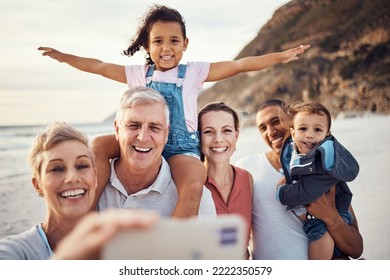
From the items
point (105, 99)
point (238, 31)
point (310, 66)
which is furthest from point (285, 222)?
point (310, 66)

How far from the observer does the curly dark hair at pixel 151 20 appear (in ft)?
6.93

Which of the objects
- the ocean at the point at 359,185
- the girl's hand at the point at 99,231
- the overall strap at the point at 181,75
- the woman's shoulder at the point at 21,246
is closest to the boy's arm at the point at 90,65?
the overall strap at the point at 181,75

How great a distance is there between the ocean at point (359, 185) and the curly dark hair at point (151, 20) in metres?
0.47

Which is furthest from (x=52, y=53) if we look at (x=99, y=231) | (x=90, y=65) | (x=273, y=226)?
(x=99, y=231)

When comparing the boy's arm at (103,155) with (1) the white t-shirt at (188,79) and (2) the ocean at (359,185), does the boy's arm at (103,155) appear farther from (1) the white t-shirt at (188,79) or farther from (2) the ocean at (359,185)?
(2) the ocean at (359,185)

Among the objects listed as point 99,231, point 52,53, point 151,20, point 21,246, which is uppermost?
point 151,20

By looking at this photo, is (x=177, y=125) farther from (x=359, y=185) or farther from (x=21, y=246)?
(x=359, y=185)

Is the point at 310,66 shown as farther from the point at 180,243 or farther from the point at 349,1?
the point at 180,243

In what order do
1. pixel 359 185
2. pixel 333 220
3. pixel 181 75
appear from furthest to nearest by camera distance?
1. pixel 359 185
2. pixel 181 75
3. pixel 333 220

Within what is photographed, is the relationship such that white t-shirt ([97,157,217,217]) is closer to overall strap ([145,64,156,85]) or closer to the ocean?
overall strap ([145,64,156,85])

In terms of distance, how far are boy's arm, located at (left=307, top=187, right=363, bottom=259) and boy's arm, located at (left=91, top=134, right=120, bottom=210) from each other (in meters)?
0.76

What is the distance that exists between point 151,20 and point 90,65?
1.02ft

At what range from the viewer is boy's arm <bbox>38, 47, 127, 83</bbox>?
2.19m

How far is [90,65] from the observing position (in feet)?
7.22
